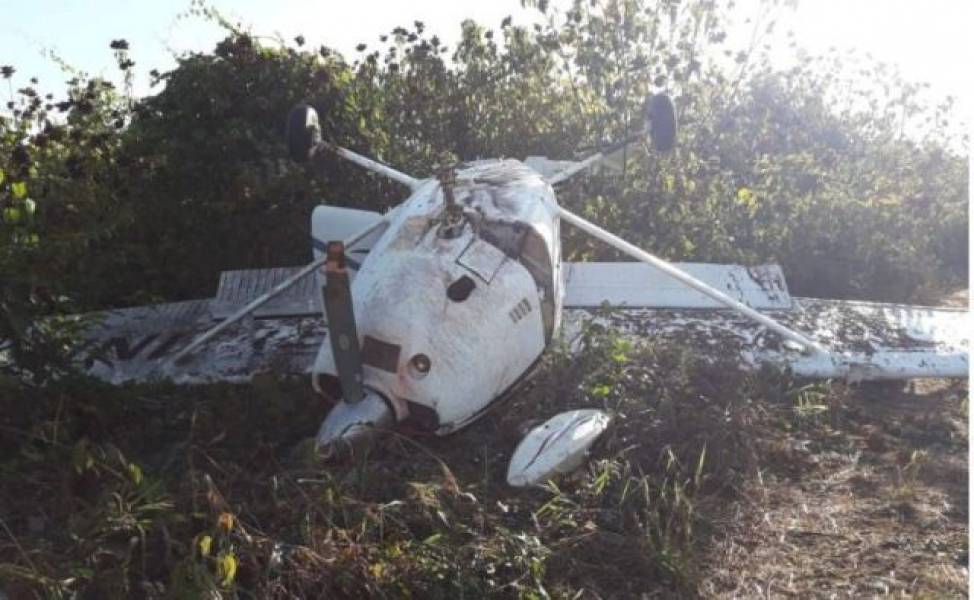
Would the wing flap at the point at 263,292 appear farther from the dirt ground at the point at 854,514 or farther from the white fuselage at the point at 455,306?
the dirt ground at the point at 854,514

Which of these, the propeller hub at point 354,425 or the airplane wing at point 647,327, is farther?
the airplane wing at point 647,327

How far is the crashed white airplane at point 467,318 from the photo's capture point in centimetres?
491

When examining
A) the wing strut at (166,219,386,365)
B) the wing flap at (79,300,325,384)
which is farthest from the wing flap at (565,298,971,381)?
the wing flap at (79,300,325,384)

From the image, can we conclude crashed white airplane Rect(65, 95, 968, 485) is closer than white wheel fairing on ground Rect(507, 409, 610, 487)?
No

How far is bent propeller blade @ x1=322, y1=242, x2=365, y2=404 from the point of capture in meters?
4.46

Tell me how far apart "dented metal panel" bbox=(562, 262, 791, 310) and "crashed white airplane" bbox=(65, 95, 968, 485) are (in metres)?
0.01

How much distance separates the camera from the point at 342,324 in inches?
182

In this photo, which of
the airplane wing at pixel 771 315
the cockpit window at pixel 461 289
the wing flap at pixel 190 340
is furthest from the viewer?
the airplane wing at pixel 771 315

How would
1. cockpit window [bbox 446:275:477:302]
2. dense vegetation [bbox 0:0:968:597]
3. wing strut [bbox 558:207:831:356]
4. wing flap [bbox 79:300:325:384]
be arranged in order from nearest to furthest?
1. dense vegetation [bbox 0:0:968:597]
2. cockpit window [bbox 446:275:477:302]
3. wing flap [bbox 79:300:325:384]
4. wing strut [bbox 558:207:831:356]

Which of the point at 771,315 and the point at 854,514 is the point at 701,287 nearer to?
the point at 771,315

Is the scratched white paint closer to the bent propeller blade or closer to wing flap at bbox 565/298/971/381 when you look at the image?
wing flap at bbox 565/298/971/381

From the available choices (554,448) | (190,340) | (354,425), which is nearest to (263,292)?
(190,340)

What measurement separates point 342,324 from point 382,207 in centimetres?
481

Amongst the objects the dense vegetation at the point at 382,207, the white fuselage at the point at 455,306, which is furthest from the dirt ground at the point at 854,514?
the white fuselage at the point at 455,306
